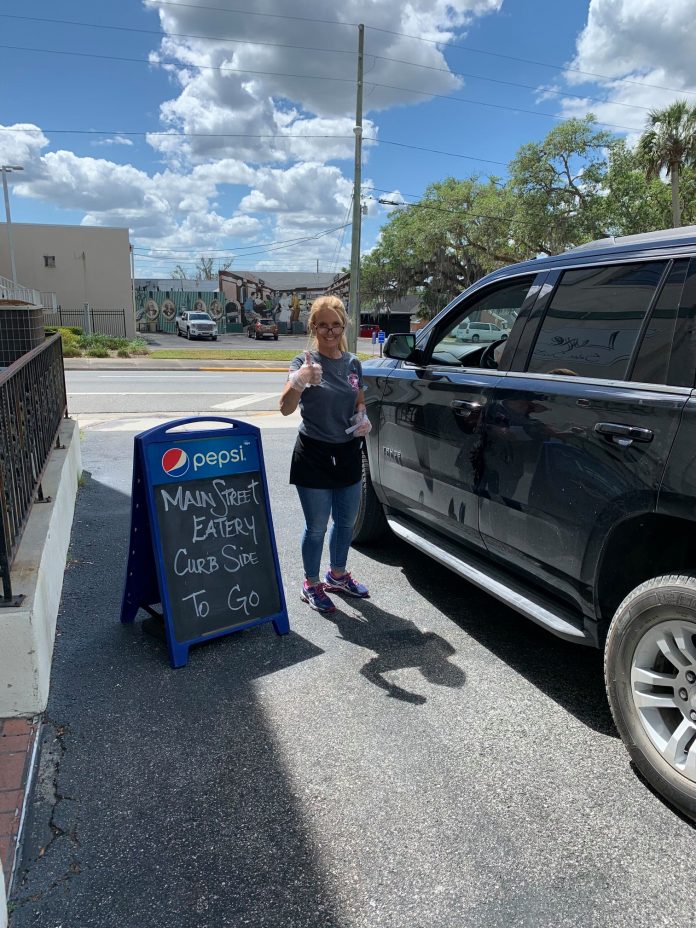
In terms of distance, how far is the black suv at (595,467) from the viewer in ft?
7.91

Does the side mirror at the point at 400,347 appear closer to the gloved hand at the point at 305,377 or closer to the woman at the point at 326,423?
the woman at the point at 326,423

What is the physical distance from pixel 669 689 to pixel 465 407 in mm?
1618

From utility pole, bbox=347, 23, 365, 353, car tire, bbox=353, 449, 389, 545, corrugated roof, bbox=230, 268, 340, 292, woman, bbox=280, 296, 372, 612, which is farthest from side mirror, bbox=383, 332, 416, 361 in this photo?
corrugated roof, bbox=230, 268, 340, 292

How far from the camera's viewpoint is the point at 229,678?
328cm

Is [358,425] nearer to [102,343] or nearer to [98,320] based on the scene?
[102,343]

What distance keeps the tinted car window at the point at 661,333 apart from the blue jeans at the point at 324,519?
1813 millimetres

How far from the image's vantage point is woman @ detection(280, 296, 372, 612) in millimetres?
3676

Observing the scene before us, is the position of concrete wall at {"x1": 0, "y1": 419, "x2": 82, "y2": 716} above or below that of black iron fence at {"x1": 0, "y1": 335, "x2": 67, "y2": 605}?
below

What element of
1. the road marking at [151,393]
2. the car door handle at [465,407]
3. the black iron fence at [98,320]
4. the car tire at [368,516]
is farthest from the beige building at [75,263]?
the car door handle at [465,407]

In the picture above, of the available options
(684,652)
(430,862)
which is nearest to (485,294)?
(684,652)

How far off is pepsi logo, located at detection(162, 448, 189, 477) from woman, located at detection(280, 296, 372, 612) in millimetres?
591

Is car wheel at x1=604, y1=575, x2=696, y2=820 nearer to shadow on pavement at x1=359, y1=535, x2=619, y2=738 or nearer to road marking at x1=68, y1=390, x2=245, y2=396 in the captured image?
shadow on pavement at x1=359, y1=535, x2=619, y2=738

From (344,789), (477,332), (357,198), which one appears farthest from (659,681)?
(357,198)

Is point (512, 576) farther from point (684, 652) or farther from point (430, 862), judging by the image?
point (430, 862)
